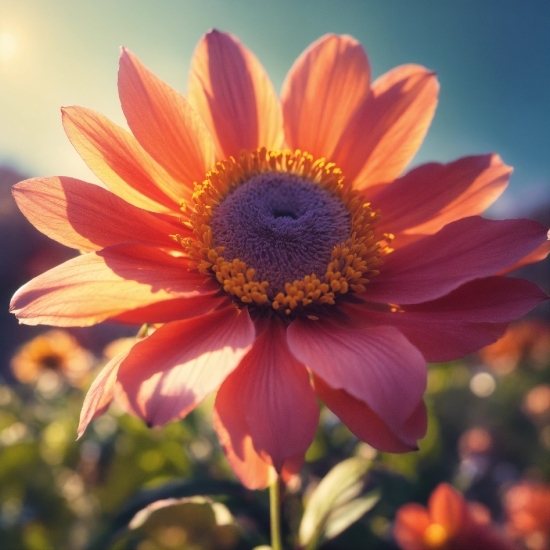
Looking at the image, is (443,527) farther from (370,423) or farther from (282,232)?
(282,232)

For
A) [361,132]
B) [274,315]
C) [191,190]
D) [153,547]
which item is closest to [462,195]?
[361,132]

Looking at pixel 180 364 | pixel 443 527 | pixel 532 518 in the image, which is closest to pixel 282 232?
pixel 180 364

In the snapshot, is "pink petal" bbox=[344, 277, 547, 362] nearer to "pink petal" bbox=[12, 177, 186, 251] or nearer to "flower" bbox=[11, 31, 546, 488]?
"flower" bbox=[11, 31, 546, 488]

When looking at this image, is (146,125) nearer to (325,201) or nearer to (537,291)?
(325,201)

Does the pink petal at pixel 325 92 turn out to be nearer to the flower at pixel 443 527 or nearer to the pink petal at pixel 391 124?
the pink petal at pixel 391 124

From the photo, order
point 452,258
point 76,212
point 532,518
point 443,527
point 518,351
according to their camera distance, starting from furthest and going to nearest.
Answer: point 518,351 < point 532,518 < point 443,527 < point 452,258 < point 76,212
